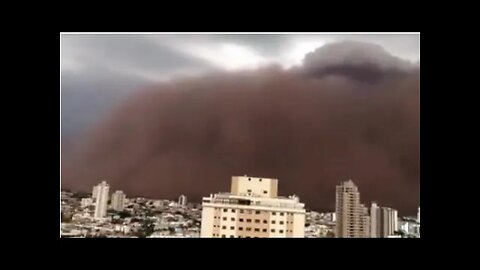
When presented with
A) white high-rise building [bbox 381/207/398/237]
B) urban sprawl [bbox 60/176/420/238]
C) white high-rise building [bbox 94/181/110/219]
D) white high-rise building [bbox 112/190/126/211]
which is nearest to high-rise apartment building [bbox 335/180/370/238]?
urban sprawl [bbox 60/176/420/238]

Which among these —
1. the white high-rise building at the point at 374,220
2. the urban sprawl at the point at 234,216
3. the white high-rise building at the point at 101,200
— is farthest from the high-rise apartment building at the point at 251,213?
the white high-rise building at the point at 101,200

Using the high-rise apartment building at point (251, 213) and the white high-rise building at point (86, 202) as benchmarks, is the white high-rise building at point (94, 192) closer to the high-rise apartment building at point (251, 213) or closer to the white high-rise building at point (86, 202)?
the white high-rise building at point (86, 202)

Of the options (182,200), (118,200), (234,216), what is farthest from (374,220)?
(118,200)

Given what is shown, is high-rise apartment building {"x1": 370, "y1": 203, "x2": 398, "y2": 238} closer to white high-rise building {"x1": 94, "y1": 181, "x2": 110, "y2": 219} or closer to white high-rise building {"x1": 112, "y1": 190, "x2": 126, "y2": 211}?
white high-rise building {"x1": 112, "y1": 190, "x2": 126, "y2": 211}

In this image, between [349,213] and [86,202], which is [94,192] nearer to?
[86,202]
